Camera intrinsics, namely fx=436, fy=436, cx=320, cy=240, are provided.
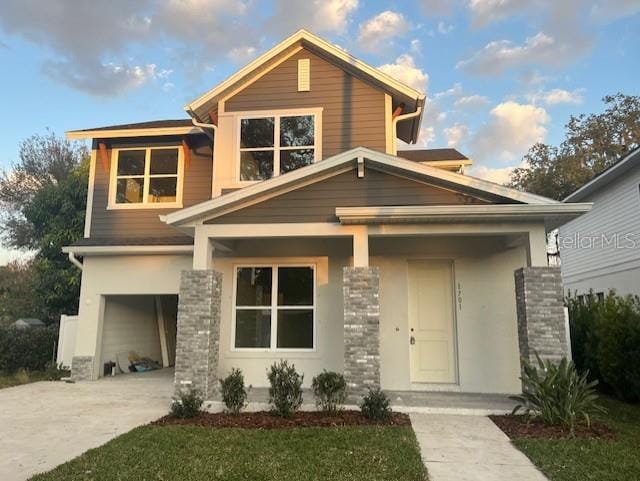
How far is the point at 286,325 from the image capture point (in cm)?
945

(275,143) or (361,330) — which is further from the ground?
(275,143)

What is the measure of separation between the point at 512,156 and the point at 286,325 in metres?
22.8

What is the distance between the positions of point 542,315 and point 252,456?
16.8 feet

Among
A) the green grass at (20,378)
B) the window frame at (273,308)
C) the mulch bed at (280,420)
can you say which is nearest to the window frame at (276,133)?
the window frame at (273,308)

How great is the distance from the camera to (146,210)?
36.4ft

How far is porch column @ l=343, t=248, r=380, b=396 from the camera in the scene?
23.7 feet

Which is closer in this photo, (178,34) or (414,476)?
(414,476)

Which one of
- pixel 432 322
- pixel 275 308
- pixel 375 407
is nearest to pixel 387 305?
pixel 432 322

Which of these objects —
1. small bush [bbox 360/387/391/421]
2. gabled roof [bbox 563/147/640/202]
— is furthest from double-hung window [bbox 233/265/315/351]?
gabled roof [bbox 563/147/640/202]

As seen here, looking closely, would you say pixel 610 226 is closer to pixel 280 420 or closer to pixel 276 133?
pixel 276 133

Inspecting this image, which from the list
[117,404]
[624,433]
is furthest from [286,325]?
[624,433]

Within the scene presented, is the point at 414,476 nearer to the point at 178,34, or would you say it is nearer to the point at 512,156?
the point at 178,34

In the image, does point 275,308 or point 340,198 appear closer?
point 340,198

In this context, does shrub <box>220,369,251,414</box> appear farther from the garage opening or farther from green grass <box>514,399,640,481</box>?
the garage opening
